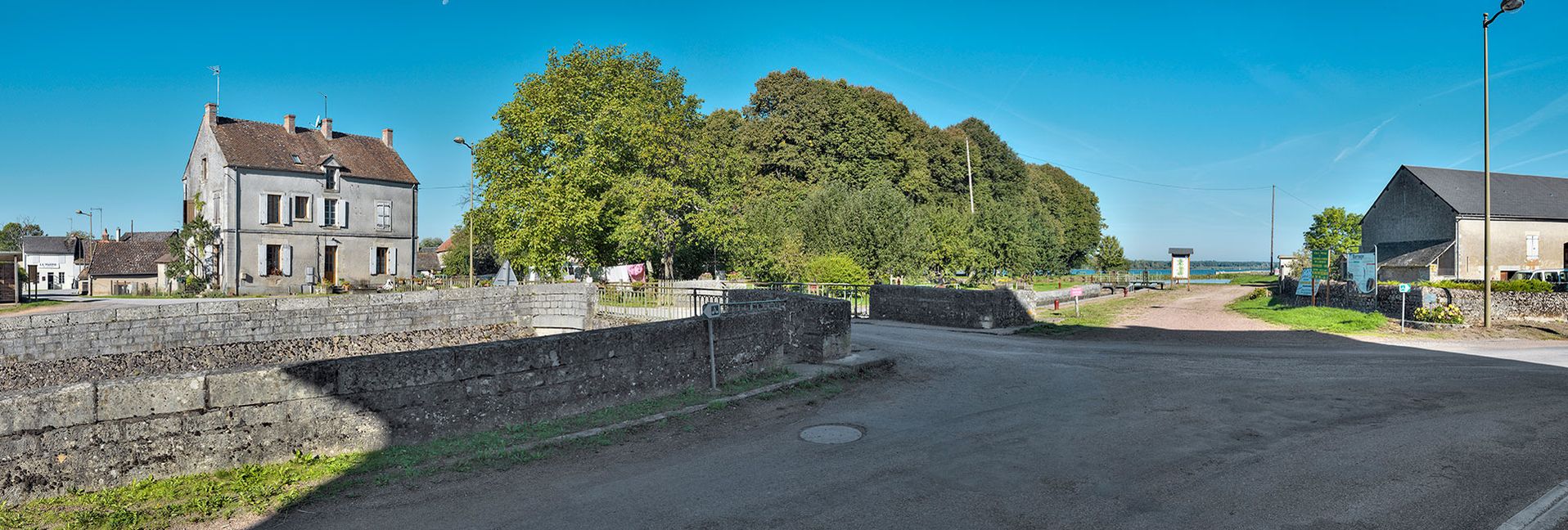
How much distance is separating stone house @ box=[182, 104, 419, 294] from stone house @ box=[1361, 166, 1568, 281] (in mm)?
50930

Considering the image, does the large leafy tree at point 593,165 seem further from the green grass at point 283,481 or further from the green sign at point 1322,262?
the green sign at point 1322,262

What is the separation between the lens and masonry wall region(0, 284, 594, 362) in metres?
16.9

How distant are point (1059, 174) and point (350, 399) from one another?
289 feet

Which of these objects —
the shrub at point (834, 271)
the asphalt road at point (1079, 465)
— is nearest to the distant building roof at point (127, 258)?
the shrub at point (834, 271)

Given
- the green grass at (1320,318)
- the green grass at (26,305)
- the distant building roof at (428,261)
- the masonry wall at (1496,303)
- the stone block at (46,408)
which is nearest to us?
the stone block at (46,408)

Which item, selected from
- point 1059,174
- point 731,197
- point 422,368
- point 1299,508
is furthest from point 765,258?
point 1059,174

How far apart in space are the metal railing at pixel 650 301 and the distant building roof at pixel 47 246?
67.9 m

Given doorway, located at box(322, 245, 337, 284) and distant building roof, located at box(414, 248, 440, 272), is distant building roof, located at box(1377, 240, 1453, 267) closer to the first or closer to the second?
doorway, located at box(322, 245, 337, 284)

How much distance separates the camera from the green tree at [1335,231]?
54750 millimetres

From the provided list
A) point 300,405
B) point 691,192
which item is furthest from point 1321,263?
A: point 300,405

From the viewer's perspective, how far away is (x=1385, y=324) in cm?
1992

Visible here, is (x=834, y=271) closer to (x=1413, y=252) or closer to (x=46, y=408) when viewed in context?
(x=46, y=408)

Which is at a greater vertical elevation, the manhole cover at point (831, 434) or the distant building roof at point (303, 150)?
the distant building roof at point (303, 150)

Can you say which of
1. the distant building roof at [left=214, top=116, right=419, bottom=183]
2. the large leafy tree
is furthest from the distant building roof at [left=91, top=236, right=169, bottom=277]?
the large leafy tree
